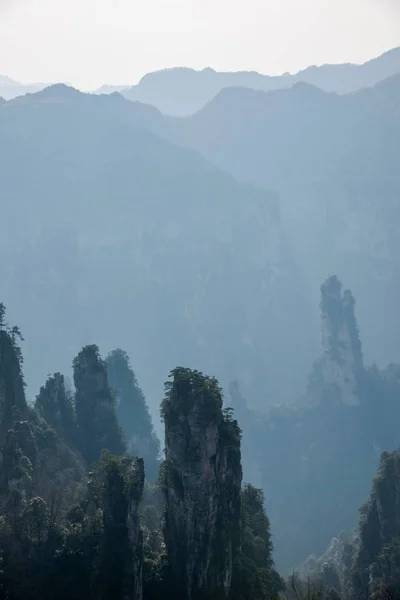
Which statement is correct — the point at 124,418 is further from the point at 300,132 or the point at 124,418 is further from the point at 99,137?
the point at 300,132

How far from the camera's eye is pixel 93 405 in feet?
159

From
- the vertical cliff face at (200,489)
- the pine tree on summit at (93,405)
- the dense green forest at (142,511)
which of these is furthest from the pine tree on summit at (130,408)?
the vertical cliff face at (200,489)

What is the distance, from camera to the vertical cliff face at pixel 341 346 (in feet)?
283

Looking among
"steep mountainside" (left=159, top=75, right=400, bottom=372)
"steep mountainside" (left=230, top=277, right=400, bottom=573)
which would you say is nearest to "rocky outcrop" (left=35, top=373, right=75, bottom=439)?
"steep mountainside" (left=230, top=277, right=400, bottom=573)

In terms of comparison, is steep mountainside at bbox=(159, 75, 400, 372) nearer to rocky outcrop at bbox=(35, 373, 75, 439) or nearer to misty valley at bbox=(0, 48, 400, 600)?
misty valley at bbox=(0, 48, 400, 600)

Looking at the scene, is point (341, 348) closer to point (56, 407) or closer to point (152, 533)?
point (56, 407)

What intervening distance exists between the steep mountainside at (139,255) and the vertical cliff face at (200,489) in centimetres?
7667

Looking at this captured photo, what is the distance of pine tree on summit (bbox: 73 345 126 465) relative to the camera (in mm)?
48062

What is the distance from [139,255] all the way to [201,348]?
2129 centimetres

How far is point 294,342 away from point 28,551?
95.1m

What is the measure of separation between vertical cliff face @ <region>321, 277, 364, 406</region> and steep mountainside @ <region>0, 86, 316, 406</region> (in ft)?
77.2

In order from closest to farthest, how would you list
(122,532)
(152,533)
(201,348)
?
(122,532), (152,533), (201,348)

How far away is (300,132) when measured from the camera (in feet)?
543

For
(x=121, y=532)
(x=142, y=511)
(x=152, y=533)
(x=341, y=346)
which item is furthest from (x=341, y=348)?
(x=121, y=532)
